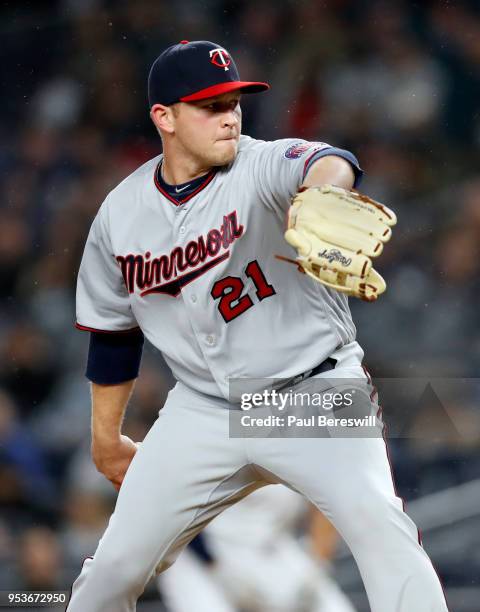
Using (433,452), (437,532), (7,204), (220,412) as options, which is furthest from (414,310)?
(220,412)

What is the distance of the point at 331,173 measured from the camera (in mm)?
1709

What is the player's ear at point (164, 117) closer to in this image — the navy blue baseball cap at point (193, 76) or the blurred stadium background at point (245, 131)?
the navy blue baseball cap at point (193, 76)

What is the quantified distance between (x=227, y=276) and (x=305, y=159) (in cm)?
31

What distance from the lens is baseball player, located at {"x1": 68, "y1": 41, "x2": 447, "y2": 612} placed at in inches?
75.2

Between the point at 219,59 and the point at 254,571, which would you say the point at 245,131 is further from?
the point at 219,59

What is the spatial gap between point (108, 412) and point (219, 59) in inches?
31.3

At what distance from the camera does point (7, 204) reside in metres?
4.32

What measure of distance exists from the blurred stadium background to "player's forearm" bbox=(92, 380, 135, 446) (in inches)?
53.3

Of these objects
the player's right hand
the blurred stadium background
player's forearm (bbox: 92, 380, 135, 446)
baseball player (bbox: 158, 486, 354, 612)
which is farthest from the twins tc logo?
the blurred stadium background

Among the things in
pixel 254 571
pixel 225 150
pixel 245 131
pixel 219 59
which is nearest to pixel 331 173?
pixel 225 150

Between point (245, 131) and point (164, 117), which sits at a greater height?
point (164, 117)

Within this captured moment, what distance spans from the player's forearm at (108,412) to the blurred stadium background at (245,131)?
1354 mm

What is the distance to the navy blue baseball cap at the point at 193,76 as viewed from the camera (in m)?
1.97

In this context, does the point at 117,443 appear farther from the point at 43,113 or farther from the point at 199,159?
the point at 43,113
